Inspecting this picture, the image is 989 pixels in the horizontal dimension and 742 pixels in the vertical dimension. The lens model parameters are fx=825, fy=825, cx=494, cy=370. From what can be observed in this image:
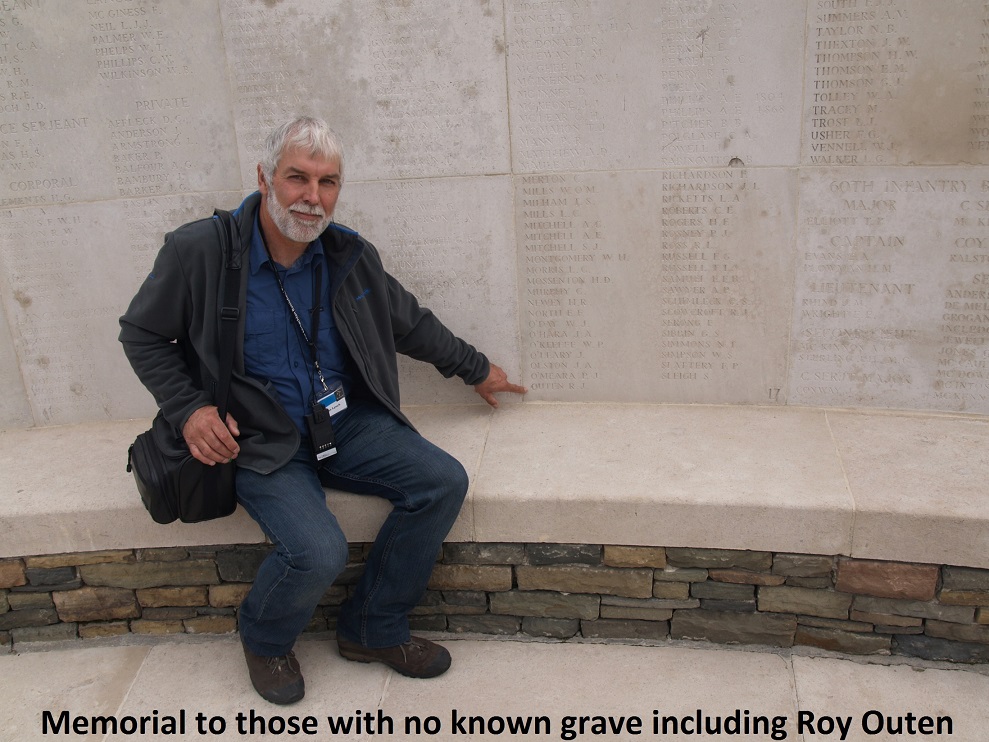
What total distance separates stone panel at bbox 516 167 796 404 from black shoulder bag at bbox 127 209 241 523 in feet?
4.51

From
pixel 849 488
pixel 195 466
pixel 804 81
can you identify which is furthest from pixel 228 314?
pixel 804 81

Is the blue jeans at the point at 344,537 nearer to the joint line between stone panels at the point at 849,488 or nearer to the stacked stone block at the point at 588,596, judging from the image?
the stacked stone block at the point at 588,596

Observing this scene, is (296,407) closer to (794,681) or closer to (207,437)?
(207,437)

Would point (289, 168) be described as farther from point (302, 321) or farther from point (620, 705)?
point (620, 705)

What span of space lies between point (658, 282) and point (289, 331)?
1.67m

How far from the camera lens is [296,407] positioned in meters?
3.00

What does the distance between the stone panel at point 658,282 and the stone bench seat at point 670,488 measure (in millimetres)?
194

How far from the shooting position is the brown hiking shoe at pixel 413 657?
2994 mm

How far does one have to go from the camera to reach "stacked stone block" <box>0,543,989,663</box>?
2955mm

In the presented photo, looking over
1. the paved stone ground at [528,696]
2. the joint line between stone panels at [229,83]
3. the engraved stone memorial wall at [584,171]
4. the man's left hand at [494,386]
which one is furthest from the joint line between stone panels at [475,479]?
the joint line between stone panels at [229,83]

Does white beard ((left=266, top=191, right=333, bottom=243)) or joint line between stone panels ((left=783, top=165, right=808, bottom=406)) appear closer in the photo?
white beard ((left=266, top=191, right=333, bottom=243))

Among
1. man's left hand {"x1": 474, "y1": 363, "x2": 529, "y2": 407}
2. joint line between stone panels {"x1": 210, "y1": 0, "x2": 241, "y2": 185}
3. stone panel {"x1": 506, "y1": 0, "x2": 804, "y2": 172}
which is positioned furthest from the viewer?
man's left hand {"x1": 474, "y1": 363, "x2": 529, "y2": 407}

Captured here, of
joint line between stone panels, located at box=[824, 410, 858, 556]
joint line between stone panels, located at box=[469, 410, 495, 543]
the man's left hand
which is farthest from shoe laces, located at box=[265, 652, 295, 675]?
joint line between stone panels, located at box=[824, 410, 858, 556]

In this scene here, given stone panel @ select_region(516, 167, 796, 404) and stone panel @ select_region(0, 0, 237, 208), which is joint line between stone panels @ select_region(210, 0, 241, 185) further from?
stone panel @ select_region(516, 167, 796, 404)
